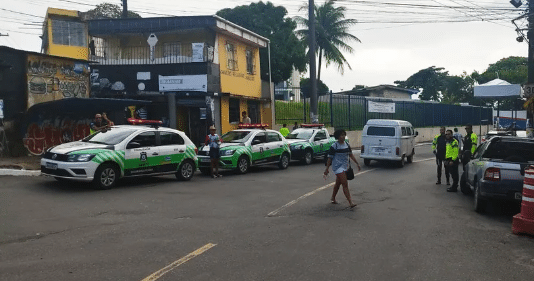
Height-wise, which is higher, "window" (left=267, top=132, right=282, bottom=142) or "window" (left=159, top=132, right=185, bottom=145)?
"window" (left=159, top=132, right=185, bottom=145)

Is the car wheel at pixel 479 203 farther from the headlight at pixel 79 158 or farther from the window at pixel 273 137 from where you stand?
the window at pixel 273 137

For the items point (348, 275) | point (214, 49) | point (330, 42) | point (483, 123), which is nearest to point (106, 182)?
point (348, 275)

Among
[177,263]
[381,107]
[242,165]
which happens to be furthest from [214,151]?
[381,107]

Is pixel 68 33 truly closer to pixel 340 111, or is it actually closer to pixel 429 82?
pixel 340 111

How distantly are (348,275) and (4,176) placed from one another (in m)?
11.2

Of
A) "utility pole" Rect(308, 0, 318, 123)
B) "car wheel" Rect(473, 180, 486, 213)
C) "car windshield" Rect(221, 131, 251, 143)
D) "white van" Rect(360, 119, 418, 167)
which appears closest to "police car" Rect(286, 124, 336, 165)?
"white van" Rect(360, 119, 418, 167)

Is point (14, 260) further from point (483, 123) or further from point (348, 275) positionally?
point (483, 123)

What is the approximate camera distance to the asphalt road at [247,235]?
5773 mm

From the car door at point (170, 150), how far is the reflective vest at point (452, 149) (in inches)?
301

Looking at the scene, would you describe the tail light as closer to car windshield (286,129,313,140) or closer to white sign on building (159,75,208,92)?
car windshield (286,129,313,140)

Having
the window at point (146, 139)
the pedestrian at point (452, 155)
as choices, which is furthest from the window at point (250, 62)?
the pedestrian at point (452, 155)

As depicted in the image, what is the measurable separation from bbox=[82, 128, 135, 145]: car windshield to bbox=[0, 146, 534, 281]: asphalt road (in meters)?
1.30

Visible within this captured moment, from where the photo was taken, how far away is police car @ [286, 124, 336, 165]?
823 inches

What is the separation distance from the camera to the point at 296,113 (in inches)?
1284
